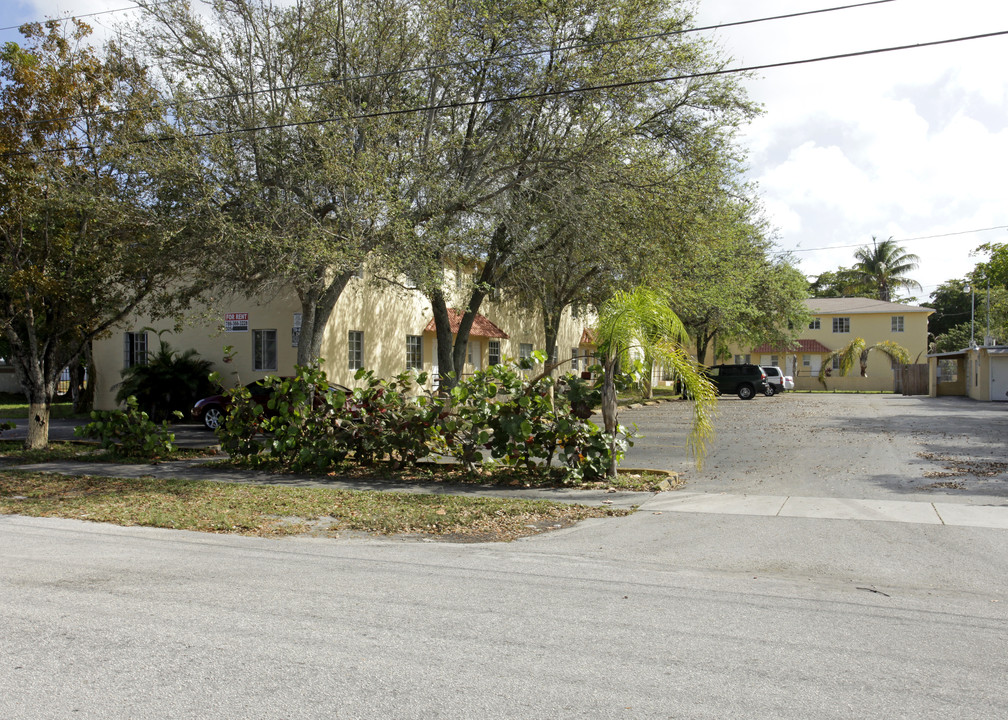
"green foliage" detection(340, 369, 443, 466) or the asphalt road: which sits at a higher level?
"green foliage" detection(340, 369, 443, 466)

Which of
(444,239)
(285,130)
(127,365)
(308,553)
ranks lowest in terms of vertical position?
(308,553)

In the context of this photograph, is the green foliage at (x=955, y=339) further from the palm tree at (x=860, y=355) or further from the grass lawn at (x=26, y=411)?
the grass lawn at (x=26, y=411)

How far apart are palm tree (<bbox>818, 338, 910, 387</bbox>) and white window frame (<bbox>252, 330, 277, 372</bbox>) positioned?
41.0m

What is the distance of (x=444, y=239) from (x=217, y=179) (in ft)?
13.7

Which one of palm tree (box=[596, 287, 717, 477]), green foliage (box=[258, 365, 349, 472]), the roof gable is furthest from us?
the roof gable

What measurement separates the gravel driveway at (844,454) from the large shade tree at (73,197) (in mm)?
9850

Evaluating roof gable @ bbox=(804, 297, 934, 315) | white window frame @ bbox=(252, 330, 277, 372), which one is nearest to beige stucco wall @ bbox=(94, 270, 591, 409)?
white window frame @ bbox=(252, 330, 277, 372)

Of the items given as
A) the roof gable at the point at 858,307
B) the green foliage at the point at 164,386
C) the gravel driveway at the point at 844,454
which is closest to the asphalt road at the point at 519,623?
the gravel driveway at the point at 844,454

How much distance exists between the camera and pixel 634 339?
11516 millimetres

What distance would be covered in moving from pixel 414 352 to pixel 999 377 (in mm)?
27646

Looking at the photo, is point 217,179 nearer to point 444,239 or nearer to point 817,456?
point 444,239

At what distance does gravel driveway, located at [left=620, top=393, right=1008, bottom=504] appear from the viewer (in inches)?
453

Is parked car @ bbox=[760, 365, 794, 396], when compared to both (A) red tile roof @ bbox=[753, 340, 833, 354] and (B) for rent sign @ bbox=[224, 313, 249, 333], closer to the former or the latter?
(A) red tile roof @ bbox=[753, 340, 833, 354]

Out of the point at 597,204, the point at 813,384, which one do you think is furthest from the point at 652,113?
the point at 813,384
